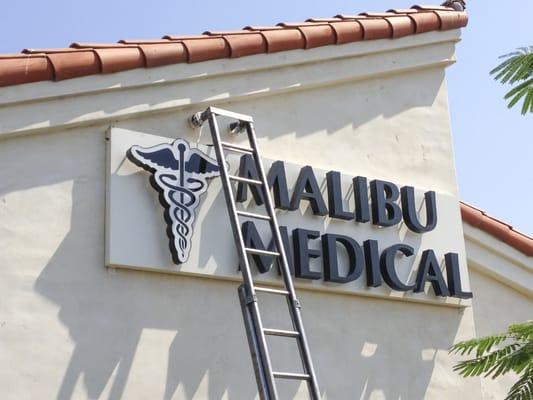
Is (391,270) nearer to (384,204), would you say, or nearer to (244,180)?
(384,204)

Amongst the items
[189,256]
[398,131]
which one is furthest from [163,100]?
[398,131]

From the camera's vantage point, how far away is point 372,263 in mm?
9914

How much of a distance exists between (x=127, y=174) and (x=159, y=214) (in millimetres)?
430

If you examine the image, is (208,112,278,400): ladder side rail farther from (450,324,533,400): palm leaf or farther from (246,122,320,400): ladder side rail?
(450,324,533,400): palm leaf

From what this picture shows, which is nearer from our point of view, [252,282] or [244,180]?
[252,282]

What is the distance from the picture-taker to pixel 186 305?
866 cm

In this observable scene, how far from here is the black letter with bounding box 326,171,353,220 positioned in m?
9.84

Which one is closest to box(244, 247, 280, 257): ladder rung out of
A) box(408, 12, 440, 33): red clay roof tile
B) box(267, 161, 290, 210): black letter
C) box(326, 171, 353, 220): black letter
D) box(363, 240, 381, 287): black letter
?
box(267, 161, 290, 210): black letter

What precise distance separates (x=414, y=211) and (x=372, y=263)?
0.92m

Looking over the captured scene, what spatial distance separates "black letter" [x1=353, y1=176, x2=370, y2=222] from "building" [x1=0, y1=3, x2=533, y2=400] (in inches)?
0.6

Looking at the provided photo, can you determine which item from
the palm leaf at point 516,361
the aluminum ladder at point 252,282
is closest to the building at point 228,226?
the aluminum ladder at point 252,282

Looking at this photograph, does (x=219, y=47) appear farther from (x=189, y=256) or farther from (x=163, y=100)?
(x=189, y=256)

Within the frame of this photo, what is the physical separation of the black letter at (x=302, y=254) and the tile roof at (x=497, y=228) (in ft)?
9.37

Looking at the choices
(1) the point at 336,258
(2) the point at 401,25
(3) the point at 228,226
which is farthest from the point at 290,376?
(2) the point at 401,25
